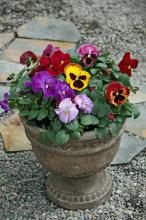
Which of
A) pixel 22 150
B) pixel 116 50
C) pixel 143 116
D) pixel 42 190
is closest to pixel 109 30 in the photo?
pixel 116 50

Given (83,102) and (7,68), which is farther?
(7,68)

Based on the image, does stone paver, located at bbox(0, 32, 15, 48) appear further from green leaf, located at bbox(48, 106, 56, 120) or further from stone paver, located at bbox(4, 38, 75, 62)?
green leaf, located at bbox(48, 106, 56, 120)

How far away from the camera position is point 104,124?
277 centimetres

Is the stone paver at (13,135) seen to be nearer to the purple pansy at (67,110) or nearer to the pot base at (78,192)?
→ the pot base at (78,192)

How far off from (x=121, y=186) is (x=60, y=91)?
0.88m

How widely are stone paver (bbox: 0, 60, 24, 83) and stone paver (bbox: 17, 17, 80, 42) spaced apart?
455 millimetres

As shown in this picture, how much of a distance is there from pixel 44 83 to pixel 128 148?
1050 mm

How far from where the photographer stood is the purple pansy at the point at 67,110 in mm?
2684

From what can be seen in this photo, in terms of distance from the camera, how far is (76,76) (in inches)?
111

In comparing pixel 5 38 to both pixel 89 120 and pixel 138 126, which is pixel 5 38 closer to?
pixel 138 126

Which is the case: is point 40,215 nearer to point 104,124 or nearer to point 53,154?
point 53,154

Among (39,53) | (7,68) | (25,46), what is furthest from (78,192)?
(25,46)

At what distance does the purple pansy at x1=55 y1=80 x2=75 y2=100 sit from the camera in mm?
2725

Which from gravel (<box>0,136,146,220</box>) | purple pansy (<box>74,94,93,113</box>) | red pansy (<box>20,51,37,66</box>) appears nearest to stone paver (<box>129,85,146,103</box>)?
gravel (<box>0,136,146,220</box>)
